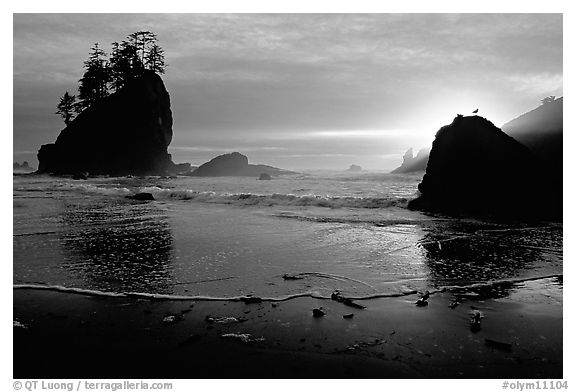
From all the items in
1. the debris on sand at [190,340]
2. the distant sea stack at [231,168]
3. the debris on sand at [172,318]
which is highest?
the distant sea stack at [231,168]

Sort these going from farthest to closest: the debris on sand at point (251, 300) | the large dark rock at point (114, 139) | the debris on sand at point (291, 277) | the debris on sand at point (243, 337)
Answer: the large dark rock at point (114, 139)
the debris on sand at point (291, 277)
the debris on sand at point (251, 300)
the debris on sand at point (243, 337)

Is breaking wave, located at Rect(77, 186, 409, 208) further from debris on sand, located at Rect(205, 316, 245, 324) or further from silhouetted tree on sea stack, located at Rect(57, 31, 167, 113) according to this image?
silhouetted tree on sea stack, located at Rect(57, 31, 167, 113)

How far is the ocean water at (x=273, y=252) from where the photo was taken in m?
6.45

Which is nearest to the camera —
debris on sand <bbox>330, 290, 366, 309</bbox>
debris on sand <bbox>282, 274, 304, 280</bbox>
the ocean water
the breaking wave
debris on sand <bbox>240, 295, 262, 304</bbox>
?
debris on sand <bbox>330, 290, 366, 309</bbox>

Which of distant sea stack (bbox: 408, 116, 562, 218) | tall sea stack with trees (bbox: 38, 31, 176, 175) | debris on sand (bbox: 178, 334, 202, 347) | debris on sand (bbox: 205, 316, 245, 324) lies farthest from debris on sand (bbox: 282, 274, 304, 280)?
tall sea stack with trees (bbox: 38, 31, 176, 175)

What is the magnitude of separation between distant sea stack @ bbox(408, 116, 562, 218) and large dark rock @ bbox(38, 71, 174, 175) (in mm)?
55643

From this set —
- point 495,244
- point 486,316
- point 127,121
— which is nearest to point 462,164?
point 495,244

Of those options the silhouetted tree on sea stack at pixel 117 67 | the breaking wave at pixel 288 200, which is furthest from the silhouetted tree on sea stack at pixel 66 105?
the breaking wave at pixel 288 200

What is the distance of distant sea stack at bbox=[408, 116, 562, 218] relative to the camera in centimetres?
1653

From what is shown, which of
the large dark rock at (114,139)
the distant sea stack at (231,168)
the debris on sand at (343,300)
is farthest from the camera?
the distant sea stack at (231,168)

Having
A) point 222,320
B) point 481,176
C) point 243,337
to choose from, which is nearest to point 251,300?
point 222,320

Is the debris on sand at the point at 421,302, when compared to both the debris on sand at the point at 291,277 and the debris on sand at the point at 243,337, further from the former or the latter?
the debris on sand at the point at 243,337

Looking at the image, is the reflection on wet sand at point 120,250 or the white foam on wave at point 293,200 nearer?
the reflection on wet sand at point 120,250
